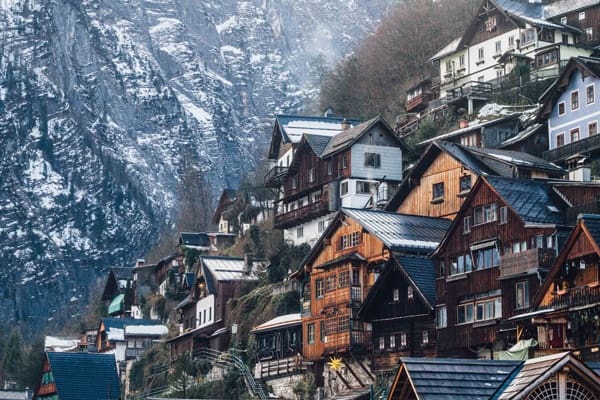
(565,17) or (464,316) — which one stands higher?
(565,17)

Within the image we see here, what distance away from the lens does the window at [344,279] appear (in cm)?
7288

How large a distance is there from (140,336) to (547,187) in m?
52.5

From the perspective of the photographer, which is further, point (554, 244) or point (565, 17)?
point (565, 17)

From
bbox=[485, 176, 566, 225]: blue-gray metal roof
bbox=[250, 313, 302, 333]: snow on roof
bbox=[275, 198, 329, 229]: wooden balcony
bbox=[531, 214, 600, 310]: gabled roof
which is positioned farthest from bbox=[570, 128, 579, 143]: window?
bbox=[531, 214, 600, 310]: gabled roof

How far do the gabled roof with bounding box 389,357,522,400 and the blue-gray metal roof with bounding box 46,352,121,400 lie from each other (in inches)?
1888

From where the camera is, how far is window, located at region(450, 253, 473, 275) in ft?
205

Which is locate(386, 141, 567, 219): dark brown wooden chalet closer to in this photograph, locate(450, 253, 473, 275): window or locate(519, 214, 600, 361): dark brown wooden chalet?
locate(450, 253, 473, 275): window

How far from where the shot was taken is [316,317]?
7556 cm

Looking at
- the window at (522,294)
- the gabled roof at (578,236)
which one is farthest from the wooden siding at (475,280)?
the gabled roof at (578,236)

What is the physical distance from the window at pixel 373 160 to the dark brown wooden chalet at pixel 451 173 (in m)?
13.2

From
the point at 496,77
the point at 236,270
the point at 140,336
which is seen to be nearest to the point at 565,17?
the point at 496,77

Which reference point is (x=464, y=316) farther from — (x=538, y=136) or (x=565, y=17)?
(x=565, y=17)

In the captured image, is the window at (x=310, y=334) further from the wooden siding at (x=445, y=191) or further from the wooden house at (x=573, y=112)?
the wooden house at (x=573, y=112)

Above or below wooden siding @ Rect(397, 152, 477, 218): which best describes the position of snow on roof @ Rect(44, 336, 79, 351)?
below
